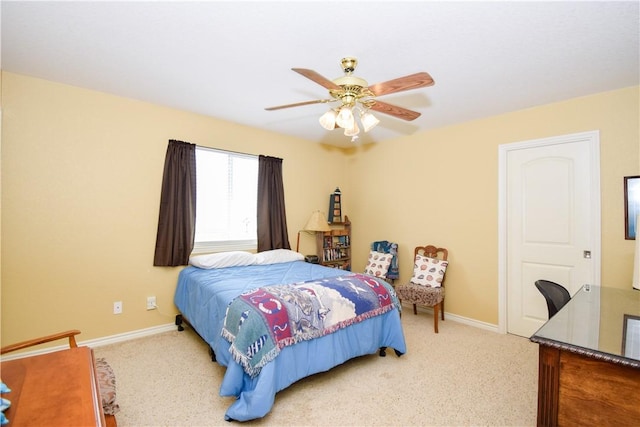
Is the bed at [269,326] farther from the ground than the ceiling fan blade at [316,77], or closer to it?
closer to it

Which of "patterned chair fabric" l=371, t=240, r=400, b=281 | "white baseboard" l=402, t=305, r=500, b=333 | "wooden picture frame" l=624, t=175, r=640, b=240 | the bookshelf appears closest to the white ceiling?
"wooden picture frame" l=624, t=175, r=640, b=240

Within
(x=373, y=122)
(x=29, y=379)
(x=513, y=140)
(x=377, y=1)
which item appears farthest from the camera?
(x=513, y=140)

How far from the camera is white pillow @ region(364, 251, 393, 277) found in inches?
156

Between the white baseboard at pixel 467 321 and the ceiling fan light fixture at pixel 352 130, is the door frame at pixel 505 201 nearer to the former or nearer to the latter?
the white baseboard at pixel 467 321

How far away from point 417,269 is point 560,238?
150 centimetres

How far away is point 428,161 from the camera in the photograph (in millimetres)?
3932

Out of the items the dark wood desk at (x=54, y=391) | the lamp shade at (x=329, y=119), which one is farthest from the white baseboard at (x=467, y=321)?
the dark wood desk at (x=54, y=391)

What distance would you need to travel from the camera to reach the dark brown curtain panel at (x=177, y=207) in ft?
10.4

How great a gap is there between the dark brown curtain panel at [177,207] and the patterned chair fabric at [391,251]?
252 cm

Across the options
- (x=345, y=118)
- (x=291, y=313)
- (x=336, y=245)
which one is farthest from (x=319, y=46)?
(x=336, y=245)

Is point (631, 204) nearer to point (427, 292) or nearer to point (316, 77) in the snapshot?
point (427, 292)

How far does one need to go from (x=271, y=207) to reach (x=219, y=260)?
1.09m

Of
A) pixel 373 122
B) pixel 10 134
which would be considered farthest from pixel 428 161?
pixel 10 134

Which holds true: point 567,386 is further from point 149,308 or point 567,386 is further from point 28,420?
point 149,308
